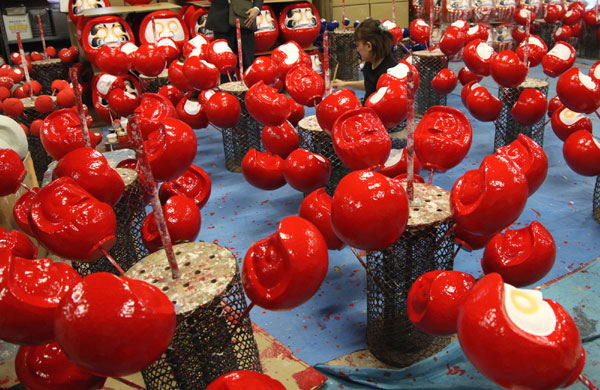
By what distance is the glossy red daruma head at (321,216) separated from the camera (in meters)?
1.77

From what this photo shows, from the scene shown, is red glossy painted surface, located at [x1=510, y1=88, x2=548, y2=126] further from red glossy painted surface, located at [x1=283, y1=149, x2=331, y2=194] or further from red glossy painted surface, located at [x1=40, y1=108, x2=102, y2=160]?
red glossy painted surface, located at [x1=40, y1=108, x2=102, y2=160]

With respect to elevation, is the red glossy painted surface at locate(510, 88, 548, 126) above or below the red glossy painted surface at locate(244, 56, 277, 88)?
below

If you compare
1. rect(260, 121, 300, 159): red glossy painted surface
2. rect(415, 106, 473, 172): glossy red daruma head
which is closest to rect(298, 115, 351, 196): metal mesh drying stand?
rect(260, 121, 300, 159): red glossy painted surface

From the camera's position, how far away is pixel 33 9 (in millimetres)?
6414

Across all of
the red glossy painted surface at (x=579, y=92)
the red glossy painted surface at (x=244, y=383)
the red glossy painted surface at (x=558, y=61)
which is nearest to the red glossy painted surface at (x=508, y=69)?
the red glossy painted surface at (x=558, y=61)

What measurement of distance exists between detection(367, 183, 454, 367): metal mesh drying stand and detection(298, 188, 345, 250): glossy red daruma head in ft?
0.45

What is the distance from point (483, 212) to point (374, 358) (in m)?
0.79

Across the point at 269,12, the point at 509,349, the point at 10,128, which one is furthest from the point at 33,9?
the point at 509,349

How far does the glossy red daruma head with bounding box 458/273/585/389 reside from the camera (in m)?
0.91

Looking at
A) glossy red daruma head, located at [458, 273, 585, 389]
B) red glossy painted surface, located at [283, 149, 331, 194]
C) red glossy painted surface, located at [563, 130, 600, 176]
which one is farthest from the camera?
red glossy painted surface, located at [563, 130, 600, 176]

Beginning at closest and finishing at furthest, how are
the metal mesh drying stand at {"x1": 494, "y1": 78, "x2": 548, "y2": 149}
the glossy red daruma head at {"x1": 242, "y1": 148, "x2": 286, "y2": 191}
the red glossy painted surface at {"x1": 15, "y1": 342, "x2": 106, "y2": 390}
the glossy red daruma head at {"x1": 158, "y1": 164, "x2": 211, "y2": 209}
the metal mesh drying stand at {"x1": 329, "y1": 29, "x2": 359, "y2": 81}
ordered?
the red glossy painted surface at {"x1": 15, "y1": 342, "x2": 106, "y2": 390}, the glossy red daruma head at {"x1": 158, "y1": 164, "x2": 211, "y2": 209}, the glossy red daruma head at {"x1": 242, "y1": 148, "x2": 286, "y2": 191}, the metal mesh drying stand at {"x1": 494, "y1": 78, "x2": 548, "y2": 149}, the metal mesh drying stand at {"x1": 329, "y1": 29, "x2": 359, "y2": 81}

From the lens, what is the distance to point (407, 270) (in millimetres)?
1704

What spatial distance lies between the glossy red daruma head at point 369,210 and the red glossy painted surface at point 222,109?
190 cm

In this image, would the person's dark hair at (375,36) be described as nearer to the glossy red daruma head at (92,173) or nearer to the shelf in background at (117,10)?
the glossy red daruma head at (92,173)
